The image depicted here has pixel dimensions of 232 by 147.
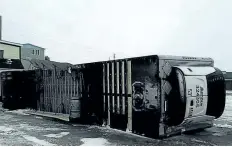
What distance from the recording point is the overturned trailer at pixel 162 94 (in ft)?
23.5

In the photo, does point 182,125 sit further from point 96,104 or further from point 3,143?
point 3,143

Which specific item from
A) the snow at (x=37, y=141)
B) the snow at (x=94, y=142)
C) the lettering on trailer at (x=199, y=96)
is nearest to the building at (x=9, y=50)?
the snow at (x=37, y=141)

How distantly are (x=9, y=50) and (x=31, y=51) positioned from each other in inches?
850

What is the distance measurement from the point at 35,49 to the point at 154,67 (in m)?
51.7

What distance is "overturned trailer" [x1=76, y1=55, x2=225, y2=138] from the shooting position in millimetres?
7148

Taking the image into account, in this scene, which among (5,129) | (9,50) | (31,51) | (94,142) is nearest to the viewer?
(94,142)

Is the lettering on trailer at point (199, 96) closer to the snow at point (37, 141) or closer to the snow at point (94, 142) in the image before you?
the snow at point (94, 142)

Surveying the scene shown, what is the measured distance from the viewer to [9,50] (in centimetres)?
3322

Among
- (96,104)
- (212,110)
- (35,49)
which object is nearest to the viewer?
(212,110)

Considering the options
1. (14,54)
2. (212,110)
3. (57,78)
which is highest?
(14,54)

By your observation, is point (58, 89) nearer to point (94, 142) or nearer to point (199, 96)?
point (94, 142)

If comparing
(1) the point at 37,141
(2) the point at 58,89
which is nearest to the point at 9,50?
(2) the point at 58,89

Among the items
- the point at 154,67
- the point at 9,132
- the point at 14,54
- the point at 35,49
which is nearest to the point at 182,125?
the point at 154,67

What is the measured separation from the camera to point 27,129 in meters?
9.34
